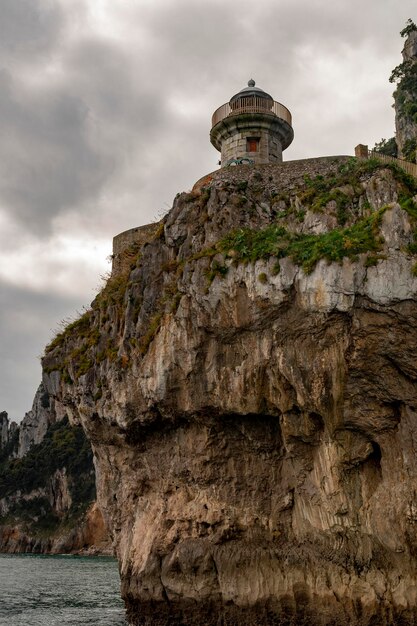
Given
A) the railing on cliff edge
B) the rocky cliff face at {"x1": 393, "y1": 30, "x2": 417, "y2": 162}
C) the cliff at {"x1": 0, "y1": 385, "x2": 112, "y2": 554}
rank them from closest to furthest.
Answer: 1. the railing on cliff edge
2. the rocky cliff face at {"x1": 393, "y1": 30, "x2": 417, "y2": 162}
3. the cliff at {"x1": 0, "y1": 385, "x2": 112, "y2": 554}

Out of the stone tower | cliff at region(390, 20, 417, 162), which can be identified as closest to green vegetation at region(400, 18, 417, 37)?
cliff at region(390, 20, 417, 162)

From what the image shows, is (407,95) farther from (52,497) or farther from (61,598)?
(52,497)

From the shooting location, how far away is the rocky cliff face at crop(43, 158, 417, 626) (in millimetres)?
16234

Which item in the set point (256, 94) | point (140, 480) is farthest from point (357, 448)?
point (256, 94)

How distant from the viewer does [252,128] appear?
29.4 metres

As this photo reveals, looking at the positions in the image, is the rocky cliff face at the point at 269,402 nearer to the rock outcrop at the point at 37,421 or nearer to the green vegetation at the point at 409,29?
the green vegetation at the point at 409,29

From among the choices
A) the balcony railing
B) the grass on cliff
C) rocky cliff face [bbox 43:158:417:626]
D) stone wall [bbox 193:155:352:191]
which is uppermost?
the balcony railing

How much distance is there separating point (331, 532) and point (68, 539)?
78652mm

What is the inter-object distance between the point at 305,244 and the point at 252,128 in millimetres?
13619

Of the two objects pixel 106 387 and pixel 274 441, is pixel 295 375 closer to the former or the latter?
pixel 274 441

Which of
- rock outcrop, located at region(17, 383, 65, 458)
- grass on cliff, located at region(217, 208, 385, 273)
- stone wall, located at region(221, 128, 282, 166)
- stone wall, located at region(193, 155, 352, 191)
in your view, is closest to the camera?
grass on cliff, located at region(217, 208, 385, 273)

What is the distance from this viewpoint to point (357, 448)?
17000mm

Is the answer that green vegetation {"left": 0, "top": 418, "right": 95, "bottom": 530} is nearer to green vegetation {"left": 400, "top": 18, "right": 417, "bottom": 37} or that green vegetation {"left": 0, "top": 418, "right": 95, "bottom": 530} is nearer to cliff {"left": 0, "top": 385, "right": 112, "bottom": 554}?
cliff {"left": 0, "top": 385, "right": 112, "bottom": 554}

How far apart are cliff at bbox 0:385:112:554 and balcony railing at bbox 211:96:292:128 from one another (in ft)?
223
